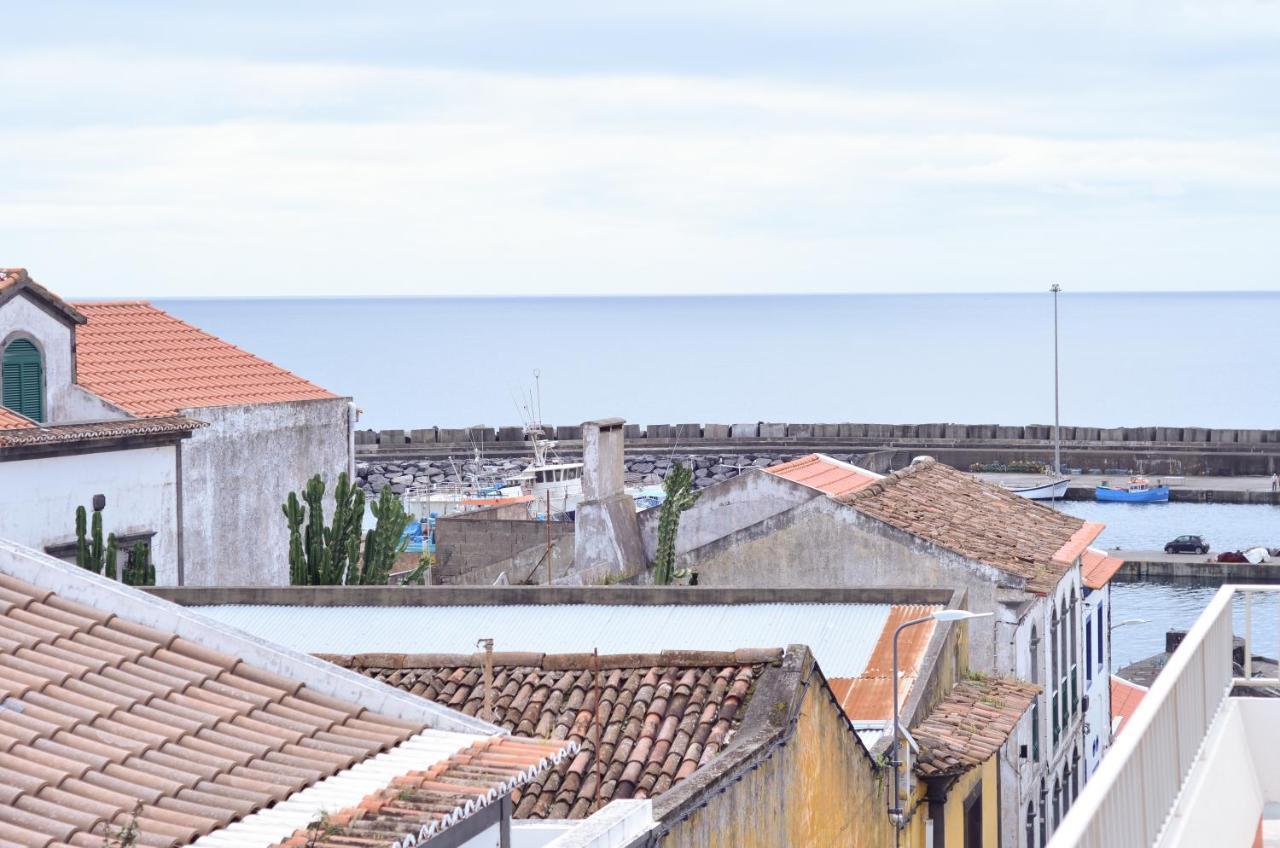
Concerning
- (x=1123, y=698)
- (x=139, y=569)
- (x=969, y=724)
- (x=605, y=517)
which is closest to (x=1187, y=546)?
(x=1123, y=698)

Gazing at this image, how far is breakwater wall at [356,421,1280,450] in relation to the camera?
306ft

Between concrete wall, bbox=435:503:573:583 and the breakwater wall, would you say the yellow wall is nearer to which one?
concrete wall, bbox=435:503:573:583

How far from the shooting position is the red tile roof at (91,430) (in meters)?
23.6

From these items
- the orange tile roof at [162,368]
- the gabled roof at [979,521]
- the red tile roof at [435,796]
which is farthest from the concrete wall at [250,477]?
the red tile roof at [435,796]

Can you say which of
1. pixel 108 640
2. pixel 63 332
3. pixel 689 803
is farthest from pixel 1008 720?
pixel 63 332

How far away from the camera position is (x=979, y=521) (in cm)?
2462

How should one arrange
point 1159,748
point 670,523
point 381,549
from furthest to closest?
point 381,549
point 670,523
point 1159,748

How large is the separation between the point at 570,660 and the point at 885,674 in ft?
14.2

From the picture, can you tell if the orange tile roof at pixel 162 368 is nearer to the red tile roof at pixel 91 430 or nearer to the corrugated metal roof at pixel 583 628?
the red tile roof at pixel 91 430

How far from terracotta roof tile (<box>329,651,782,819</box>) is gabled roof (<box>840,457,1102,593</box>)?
9.52 m

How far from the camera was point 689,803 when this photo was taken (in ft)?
32.0

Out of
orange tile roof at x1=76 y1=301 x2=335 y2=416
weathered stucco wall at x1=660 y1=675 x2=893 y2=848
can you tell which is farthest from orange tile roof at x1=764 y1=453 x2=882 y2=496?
weathered stucco wall at x1=660 y1=675 x2=893 y2=848

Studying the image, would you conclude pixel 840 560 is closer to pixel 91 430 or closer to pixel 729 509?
pixel 729 509

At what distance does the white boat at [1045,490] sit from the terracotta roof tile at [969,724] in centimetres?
6409
